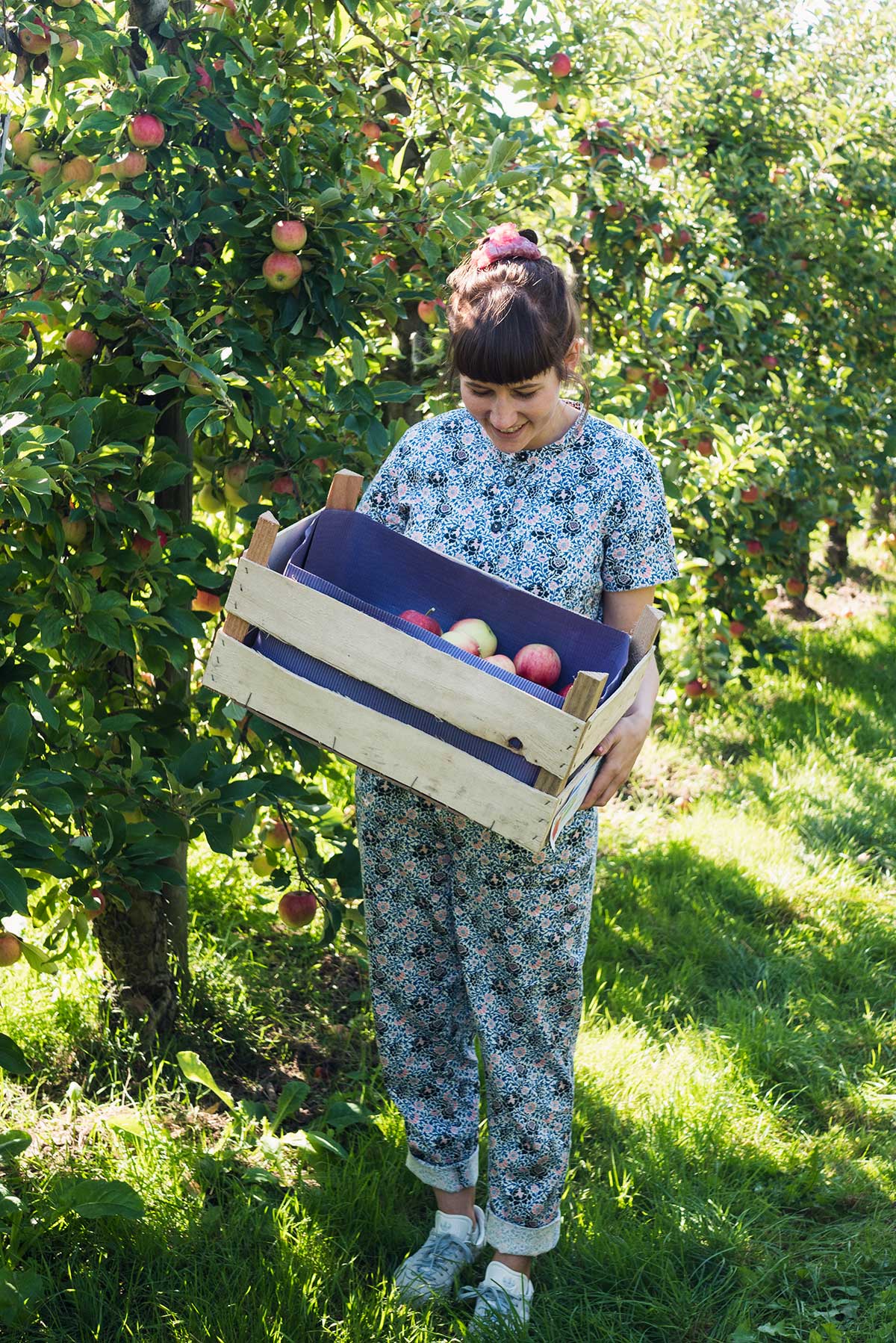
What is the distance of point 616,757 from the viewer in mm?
1625

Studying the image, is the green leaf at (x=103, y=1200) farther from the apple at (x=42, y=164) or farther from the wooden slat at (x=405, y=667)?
the apple at (x=42, y=164)

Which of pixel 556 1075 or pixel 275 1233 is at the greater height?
pixel 556 1075

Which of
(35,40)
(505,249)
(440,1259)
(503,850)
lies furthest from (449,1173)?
(35,40)

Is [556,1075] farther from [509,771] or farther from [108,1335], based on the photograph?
[108,1335]

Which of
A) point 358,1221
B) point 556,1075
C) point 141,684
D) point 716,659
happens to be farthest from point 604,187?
point 358,1221

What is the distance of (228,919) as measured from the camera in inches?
118

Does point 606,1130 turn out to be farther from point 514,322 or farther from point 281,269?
point 281,269

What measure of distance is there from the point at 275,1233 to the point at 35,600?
43.0 inches

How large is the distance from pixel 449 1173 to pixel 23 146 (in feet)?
6.13

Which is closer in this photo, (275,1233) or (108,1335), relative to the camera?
(108,1335)

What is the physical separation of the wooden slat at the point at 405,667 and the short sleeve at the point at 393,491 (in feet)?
1.11

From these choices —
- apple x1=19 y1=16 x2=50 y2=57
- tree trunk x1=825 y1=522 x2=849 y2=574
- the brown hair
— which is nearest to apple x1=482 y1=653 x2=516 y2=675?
the brown hair

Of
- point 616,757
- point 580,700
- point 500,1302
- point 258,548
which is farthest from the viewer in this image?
point 500,1302

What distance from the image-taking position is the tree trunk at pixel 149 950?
2.45 meters
